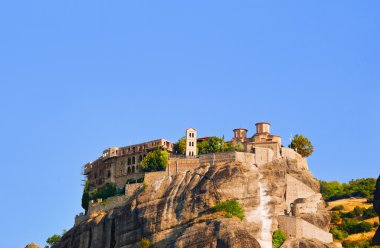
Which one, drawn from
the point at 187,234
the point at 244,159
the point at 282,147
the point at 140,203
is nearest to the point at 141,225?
the point at 140,203

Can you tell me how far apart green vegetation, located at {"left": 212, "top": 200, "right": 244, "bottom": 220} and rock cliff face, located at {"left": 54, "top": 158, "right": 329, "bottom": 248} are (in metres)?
0.70

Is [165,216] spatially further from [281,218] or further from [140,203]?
[281,218]

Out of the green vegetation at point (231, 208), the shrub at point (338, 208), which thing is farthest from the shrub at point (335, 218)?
the green vegetation at point (231, 208)

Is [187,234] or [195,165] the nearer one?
[187,234]

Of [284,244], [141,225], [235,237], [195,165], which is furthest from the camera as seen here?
[195,165]

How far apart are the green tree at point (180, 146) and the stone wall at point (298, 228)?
19212 mm

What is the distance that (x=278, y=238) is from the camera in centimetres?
7525

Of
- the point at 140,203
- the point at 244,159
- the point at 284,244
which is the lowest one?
the point at 284,244

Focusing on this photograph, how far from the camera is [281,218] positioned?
7738 centimetres

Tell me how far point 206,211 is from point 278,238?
27.5 ft

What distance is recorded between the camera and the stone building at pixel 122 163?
92562 millimetres

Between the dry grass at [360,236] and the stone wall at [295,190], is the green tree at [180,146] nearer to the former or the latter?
the stone wall at [295,190]

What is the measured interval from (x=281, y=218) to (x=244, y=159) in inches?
361

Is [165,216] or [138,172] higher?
[138,172]
